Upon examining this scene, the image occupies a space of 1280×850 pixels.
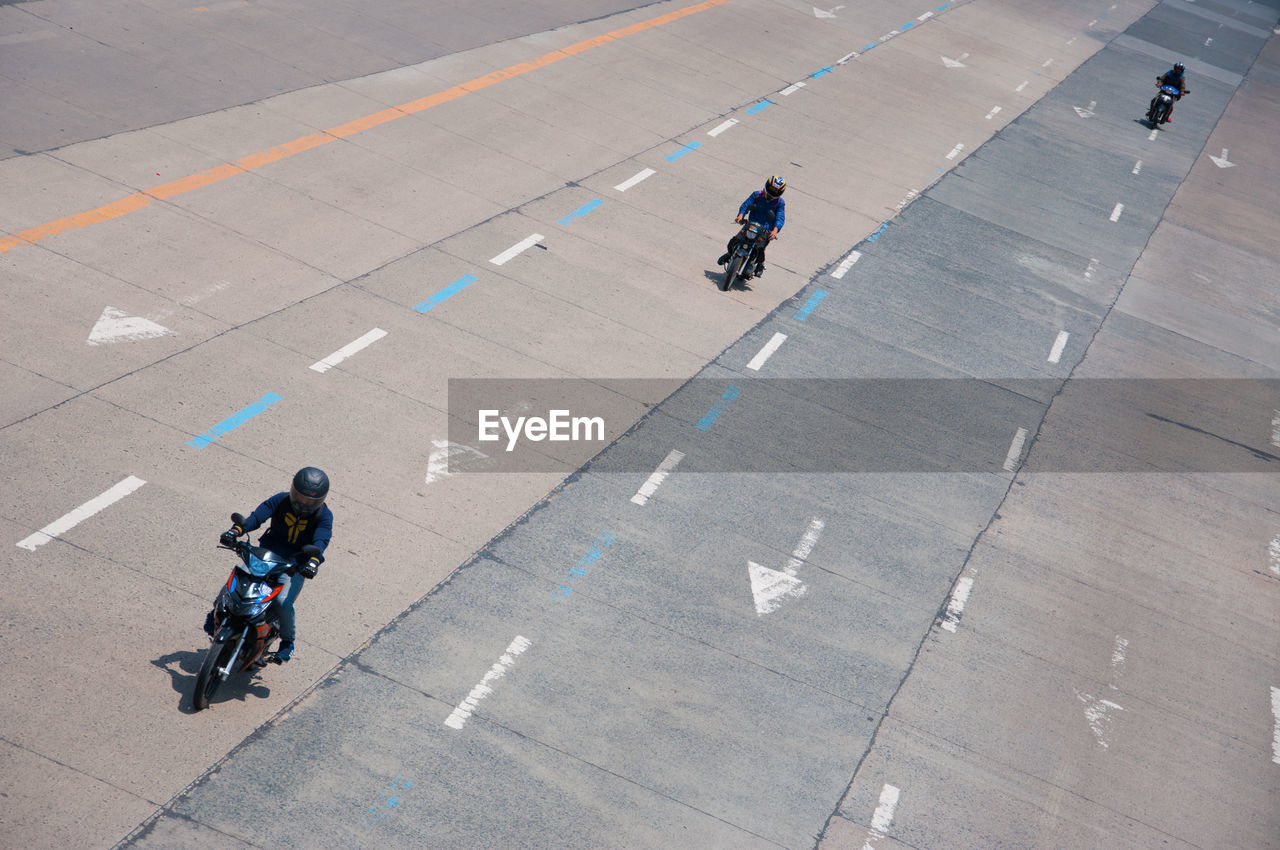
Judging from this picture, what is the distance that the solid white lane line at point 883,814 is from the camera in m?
8.64

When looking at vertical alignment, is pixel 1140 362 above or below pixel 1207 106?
below

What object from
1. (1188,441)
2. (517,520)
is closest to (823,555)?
(517,520)

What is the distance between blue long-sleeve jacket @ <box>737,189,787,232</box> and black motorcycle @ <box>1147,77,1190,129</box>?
21.0m

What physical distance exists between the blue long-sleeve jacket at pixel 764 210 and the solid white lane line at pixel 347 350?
19.8 ft

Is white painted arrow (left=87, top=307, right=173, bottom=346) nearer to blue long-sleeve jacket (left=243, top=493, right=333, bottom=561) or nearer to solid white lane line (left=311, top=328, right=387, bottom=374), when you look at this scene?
solid white lane line (left=311, top=328, right=387, bottom=374)

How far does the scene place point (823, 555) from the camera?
11.9 m

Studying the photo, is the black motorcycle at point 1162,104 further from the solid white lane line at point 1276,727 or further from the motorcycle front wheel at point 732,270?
the solid white lane line at point 1276,727

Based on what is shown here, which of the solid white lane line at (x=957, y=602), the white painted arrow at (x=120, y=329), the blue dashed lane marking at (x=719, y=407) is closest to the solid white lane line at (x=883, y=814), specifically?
the solid white lane line at (x=957, y=602)

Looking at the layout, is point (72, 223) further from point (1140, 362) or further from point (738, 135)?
point (1140, 362)

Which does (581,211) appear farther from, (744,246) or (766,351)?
(766,351)

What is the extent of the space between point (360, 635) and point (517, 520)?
2.36 meters

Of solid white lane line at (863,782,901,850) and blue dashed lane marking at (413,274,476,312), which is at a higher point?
Result: blue dashed lane marking at (413,274,476,312)

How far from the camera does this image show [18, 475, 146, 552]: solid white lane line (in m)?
9.06

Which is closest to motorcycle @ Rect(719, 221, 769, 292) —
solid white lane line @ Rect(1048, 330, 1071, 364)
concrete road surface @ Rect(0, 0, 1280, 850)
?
concrete road surface @ Rect(0, 0, 1280, 850)
